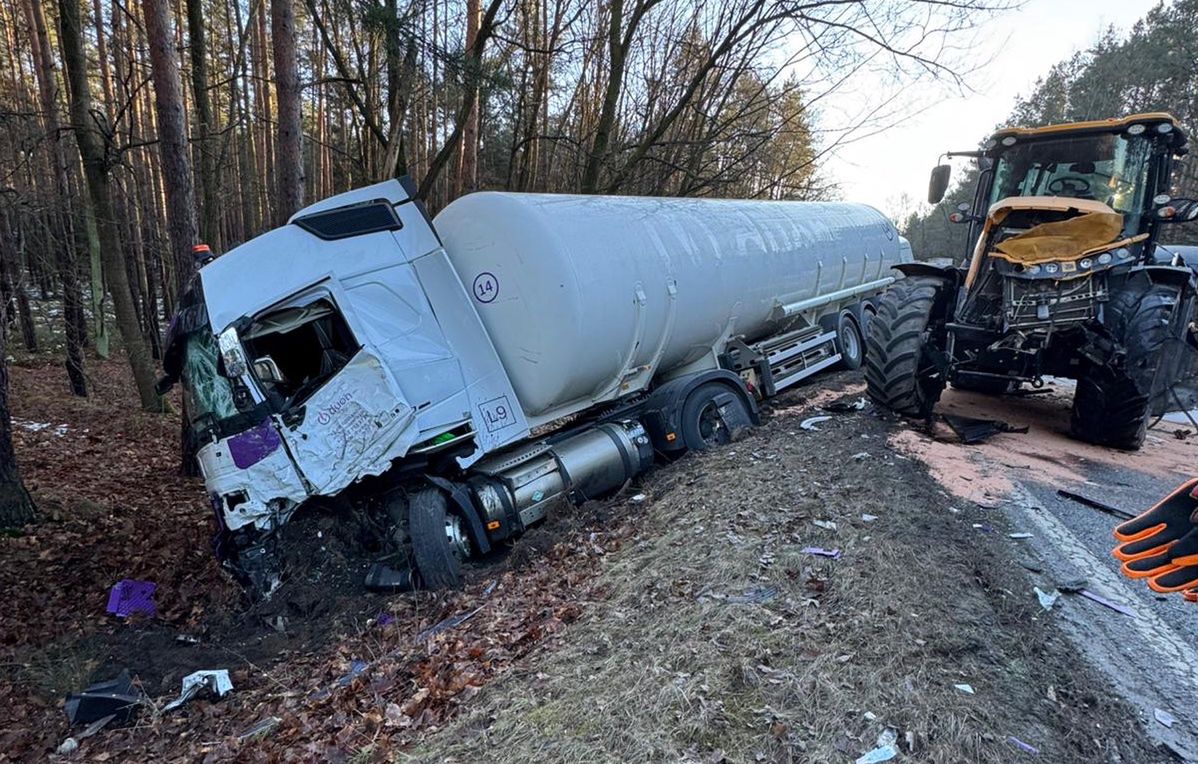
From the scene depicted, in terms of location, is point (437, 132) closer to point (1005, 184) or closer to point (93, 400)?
point (93, 400)

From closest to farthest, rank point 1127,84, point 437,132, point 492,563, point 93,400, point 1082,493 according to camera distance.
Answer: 1. point 1082,493
2. point 492,563
3. point 93,400
4. point 437,132
5. point 1127,84

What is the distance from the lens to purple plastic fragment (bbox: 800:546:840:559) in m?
4.03

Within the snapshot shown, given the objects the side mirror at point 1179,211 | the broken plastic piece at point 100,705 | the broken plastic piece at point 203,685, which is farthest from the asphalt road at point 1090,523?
the broken plastic piece at point 100,705

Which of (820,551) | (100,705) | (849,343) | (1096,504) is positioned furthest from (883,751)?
(849,343)

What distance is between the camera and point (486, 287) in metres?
6.01

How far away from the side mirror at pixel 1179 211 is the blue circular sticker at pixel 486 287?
22.0 feet

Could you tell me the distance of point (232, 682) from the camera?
14.4 feet

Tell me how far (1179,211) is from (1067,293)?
Answer: 5.94 feet

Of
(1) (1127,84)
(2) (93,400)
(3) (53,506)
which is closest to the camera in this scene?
(3) (53,506)

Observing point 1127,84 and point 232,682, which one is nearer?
point 232,682

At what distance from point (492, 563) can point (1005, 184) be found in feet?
23.6

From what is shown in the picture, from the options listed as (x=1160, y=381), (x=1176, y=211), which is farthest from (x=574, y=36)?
(x=1160, y=381)

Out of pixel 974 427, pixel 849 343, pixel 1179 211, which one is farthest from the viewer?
pixel 849 343

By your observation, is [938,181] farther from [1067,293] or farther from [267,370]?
[267,370]
